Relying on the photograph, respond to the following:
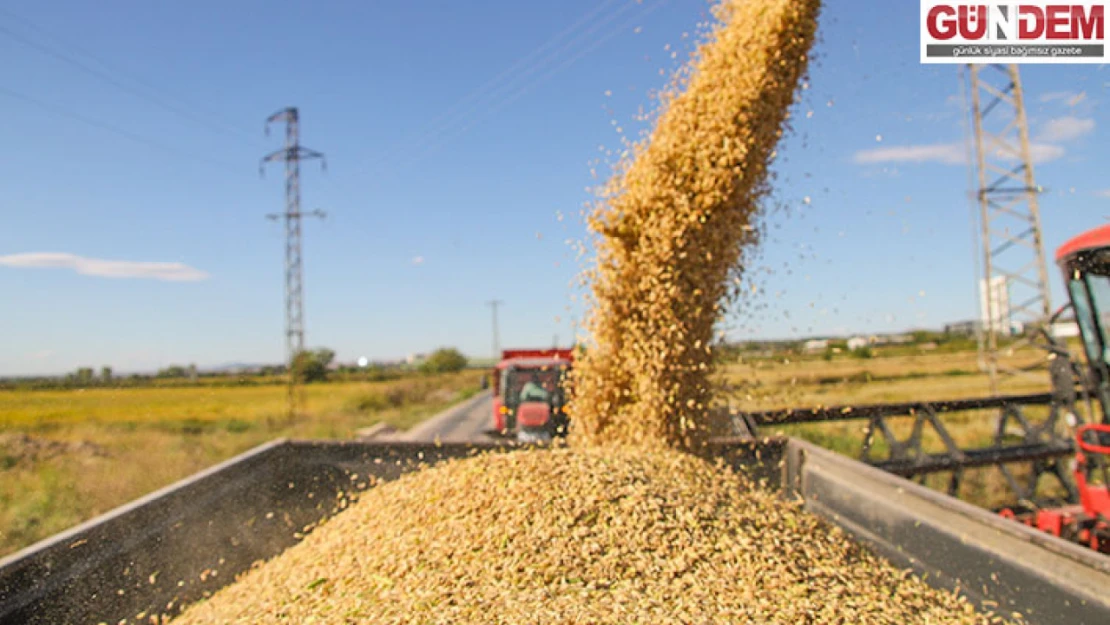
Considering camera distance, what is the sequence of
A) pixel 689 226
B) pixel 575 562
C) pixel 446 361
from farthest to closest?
1. pixel 446 361
2. pixel 689 226
3. pixel 575 562

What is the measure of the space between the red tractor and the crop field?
376 centimetres

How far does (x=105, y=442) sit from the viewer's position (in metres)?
11.0

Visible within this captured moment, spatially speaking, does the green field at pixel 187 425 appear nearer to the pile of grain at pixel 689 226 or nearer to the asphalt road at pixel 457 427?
the pile of grain at pixel 689 226

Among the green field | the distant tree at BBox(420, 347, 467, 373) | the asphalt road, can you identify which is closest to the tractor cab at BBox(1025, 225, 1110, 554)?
the green field

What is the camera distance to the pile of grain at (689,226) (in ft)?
13.1

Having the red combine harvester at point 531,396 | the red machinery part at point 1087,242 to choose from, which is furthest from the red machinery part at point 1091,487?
the red combine harvester at point 531,396

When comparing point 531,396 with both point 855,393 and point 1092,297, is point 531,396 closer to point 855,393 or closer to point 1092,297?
point 855,393

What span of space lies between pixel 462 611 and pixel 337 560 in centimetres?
88

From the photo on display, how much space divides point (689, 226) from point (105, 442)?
10264 millimetres

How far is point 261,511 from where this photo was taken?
3.54m

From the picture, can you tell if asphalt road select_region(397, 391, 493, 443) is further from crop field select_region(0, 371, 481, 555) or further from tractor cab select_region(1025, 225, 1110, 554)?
tractor cab select_region(1025, 225, 1110, 554)

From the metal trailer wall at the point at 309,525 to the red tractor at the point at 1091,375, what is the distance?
1.24m

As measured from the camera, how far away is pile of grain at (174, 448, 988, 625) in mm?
2176

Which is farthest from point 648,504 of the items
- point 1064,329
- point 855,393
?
point 855,393
